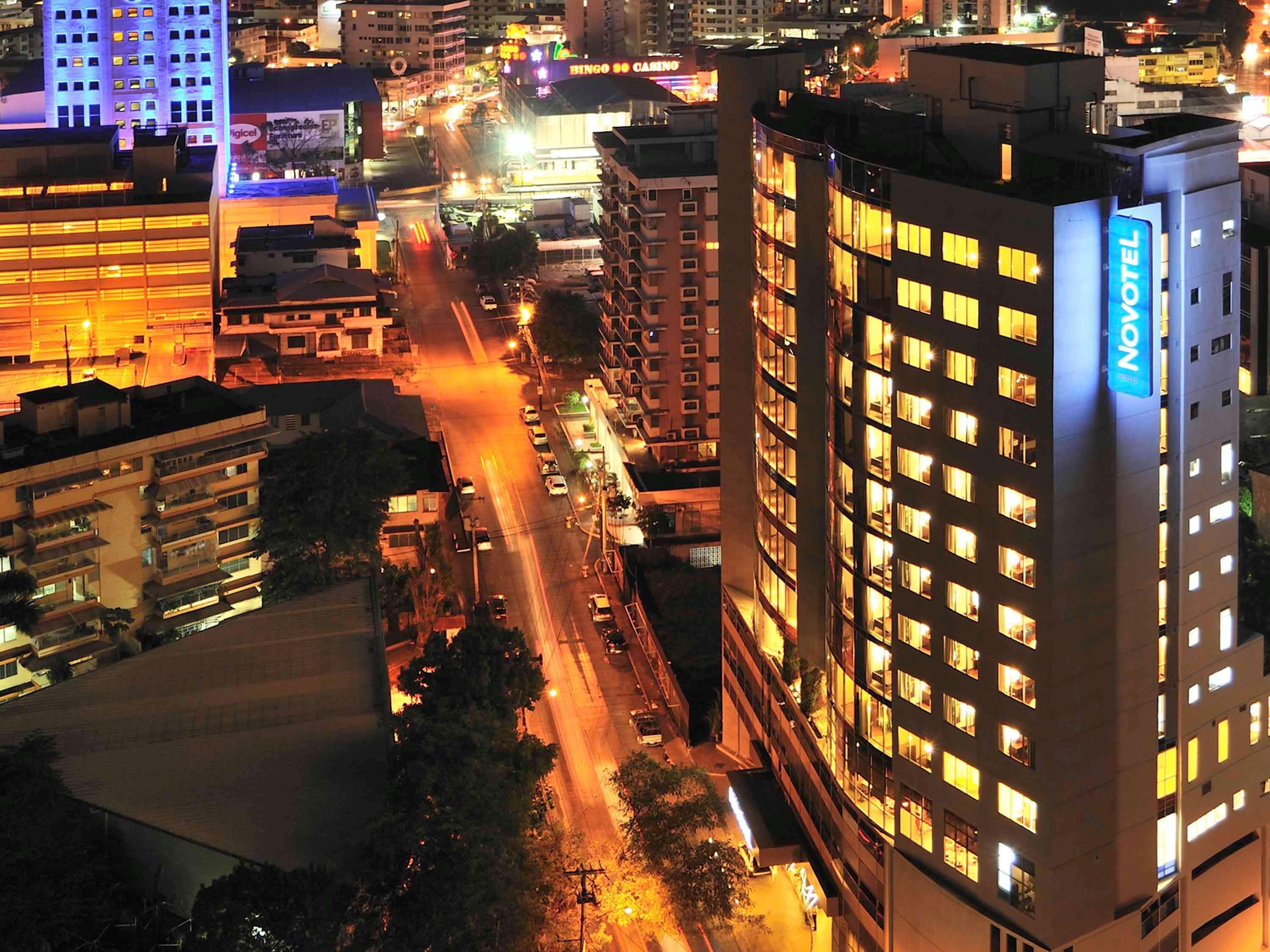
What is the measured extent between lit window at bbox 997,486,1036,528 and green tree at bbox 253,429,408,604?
88.2 feet

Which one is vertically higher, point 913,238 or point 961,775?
point 913,238

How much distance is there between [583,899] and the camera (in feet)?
139

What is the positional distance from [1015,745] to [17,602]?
2870cm

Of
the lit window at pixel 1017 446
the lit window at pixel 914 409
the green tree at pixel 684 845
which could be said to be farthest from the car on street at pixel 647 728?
the lit window at pixel 1017 446

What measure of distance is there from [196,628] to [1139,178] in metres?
33.8

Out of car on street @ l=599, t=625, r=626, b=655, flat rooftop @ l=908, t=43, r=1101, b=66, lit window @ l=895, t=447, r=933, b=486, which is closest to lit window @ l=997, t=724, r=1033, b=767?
lit window @ l=895, t=447, r=933, b=486

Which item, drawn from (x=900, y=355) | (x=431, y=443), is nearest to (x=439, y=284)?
(x=431, y=443)

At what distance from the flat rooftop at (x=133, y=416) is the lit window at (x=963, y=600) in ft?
90.2

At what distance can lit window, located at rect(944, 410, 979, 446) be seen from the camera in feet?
117

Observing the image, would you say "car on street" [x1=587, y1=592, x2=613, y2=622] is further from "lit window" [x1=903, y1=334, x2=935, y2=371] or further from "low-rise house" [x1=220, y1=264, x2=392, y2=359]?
"low-rise house" [x1=220, y1=264, x2=392, y2=359]

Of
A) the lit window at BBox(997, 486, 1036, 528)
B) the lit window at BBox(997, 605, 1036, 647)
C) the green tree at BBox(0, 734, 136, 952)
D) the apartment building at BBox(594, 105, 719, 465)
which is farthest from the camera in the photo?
the apartment building at BBox(594, 105, 719, 465)

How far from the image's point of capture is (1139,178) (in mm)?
33750

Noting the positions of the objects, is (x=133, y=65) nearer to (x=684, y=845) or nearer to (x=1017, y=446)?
(x=684, y=845)

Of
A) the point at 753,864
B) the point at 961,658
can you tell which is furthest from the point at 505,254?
the point at 961,658
